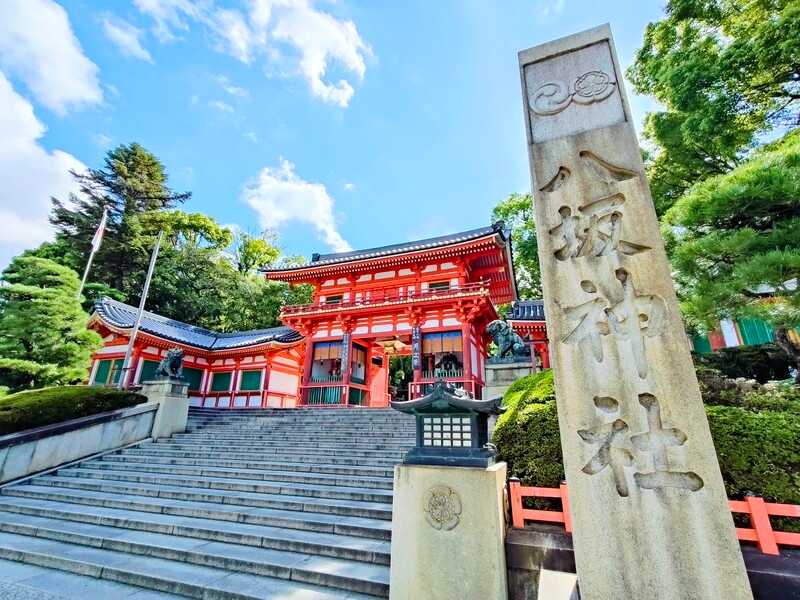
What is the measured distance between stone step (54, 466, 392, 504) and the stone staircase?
0.02m

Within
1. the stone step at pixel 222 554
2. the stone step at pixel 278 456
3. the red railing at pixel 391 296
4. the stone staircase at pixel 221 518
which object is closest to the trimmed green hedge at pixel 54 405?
the stone staircase at pixel 221 518

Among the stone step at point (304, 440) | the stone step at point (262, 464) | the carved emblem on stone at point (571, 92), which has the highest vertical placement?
the carved emblem on stone at point (571, 92)

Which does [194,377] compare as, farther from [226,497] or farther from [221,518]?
[221,518]

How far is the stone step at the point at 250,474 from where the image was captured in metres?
5.48

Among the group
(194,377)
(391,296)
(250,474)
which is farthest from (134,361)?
(250,474)

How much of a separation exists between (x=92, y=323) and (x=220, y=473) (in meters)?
14.7

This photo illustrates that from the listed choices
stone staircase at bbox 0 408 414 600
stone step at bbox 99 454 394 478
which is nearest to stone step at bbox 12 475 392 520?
stone staircase at bbox 0 408 414 600

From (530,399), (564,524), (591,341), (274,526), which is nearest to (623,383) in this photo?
(591,341)

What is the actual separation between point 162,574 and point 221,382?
15.4 metres

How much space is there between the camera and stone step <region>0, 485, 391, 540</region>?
4.08m

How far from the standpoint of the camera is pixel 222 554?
3684mm

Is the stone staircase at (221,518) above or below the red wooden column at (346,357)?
below

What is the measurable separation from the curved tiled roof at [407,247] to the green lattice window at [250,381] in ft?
16.4

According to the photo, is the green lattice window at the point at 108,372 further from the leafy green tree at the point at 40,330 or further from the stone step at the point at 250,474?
the stone step at the point at 250,474
